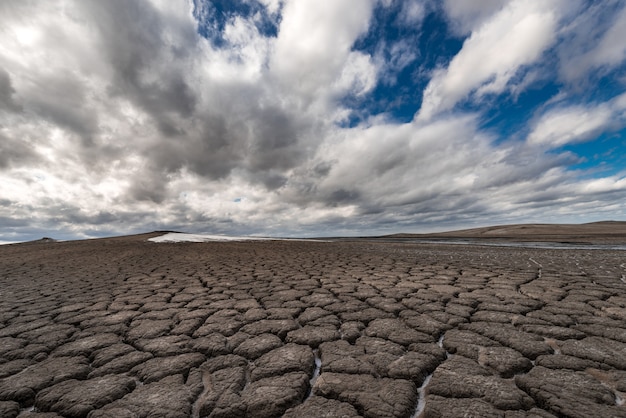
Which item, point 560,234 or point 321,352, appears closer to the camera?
point 321,352

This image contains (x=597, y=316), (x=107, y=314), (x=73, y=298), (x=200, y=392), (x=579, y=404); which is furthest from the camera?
(x=73, y=298)

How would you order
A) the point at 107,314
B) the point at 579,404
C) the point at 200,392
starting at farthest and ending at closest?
the point at 107,314
the point at 200,392
the point at 579,404

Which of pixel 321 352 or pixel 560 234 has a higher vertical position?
pixel 560 234

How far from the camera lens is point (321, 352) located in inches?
93.7

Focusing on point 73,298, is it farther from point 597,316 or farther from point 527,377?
point 597,316

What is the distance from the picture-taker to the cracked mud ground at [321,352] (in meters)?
1.70

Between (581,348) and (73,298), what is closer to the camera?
(581,348)

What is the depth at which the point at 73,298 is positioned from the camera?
14.7ft

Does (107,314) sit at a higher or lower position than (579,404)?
higher

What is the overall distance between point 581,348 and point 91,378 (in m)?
3.81

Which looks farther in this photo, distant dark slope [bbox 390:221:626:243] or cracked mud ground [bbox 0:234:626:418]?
distant dark slope [bbox 390:221:626:243]

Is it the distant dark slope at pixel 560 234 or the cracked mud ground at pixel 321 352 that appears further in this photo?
the distant dark slope at pixel 560 234

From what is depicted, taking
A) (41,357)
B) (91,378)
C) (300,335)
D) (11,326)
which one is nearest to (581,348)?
(300,335)

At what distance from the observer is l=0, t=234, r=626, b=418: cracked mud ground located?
66.9 inches
